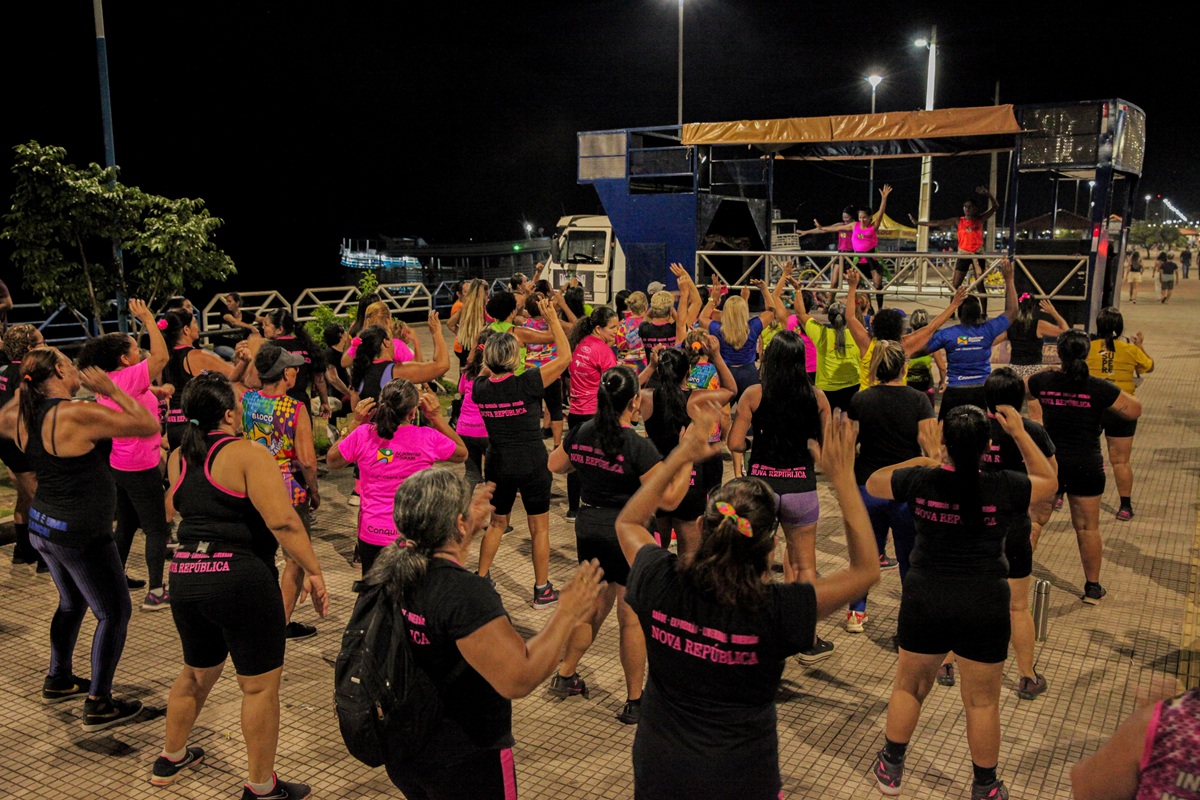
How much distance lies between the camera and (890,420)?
18.6 feet

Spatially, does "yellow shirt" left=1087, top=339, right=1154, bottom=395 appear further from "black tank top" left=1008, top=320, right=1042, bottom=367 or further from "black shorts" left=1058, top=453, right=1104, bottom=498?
"black shorts" left=1058, top=453, right=1104, bottom=498

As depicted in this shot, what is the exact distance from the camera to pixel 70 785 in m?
4.46

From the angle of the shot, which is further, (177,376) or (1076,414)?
(177,376)

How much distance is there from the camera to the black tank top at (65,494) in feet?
15.8

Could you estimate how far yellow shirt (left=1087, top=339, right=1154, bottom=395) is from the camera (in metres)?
8.22

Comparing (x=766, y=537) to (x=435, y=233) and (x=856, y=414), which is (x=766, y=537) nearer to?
(x=856, y=414)

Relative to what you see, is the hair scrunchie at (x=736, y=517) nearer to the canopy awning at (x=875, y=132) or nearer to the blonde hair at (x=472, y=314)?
the blonde hair at (x=472, y=314)

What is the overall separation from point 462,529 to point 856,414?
11.3ft

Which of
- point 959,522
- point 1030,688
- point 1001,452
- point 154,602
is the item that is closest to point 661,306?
point 1001,452

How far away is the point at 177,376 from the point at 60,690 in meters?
3.08

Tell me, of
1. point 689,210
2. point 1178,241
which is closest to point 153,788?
point 689,210

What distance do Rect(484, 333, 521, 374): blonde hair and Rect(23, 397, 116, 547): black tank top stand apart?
2.29 meters

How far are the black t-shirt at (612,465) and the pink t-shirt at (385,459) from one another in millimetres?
765

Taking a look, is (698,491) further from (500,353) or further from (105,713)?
(105,713)
